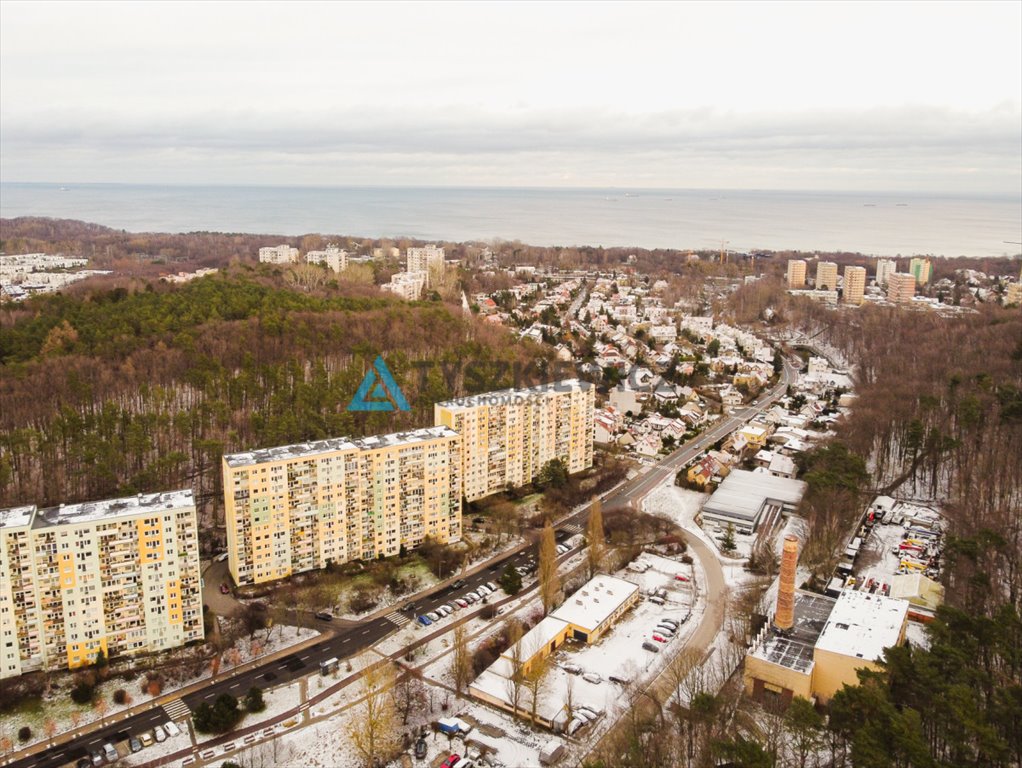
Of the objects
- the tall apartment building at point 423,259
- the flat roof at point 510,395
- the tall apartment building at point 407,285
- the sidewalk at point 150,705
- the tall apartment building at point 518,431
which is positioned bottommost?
the sidewalk at point 150,705

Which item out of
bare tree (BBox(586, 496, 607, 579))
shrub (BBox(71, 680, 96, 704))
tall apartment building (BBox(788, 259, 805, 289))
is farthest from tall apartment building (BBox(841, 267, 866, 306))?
shrub (BBox(71, 680, 96, 704))

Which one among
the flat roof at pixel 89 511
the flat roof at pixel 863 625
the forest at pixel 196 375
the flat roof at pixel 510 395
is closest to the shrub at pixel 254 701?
the flat roof at pixel 89 511

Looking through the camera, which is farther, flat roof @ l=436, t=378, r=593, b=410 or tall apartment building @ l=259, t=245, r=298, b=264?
tall apartment building @ l=259, t=245, r=298, b=264

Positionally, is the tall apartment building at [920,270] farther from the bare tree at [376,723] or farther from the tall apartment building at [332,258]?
the bare tree at [376,723]

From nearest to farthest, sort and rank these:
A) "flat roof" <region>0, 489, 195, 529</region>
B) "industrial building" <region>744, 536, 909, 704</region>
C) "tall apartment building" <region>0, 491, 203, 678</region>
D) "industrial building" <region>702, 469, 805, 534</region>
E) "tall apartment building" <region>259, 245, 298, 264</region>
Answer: "industrial building" <region>744, 536, 909, 704</region> → "tall apartment building" <region>0, 491, 203, 678</region> → "flat roof" <region>0, 489, 195, 529</region> → "industrial building" <region>702, 469, 805, 534</region> → "tall apartment building" <region>259, 245, 298, 264</region>

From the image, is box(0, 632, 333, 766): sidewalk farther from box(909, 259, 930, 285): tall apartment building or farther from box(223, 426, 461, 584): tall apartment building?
box(909, 259, 930, 285): tall apartment building

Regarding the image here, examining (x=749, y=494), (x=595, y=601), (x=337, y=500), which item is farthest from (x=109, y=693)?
(x=749, y=494)
